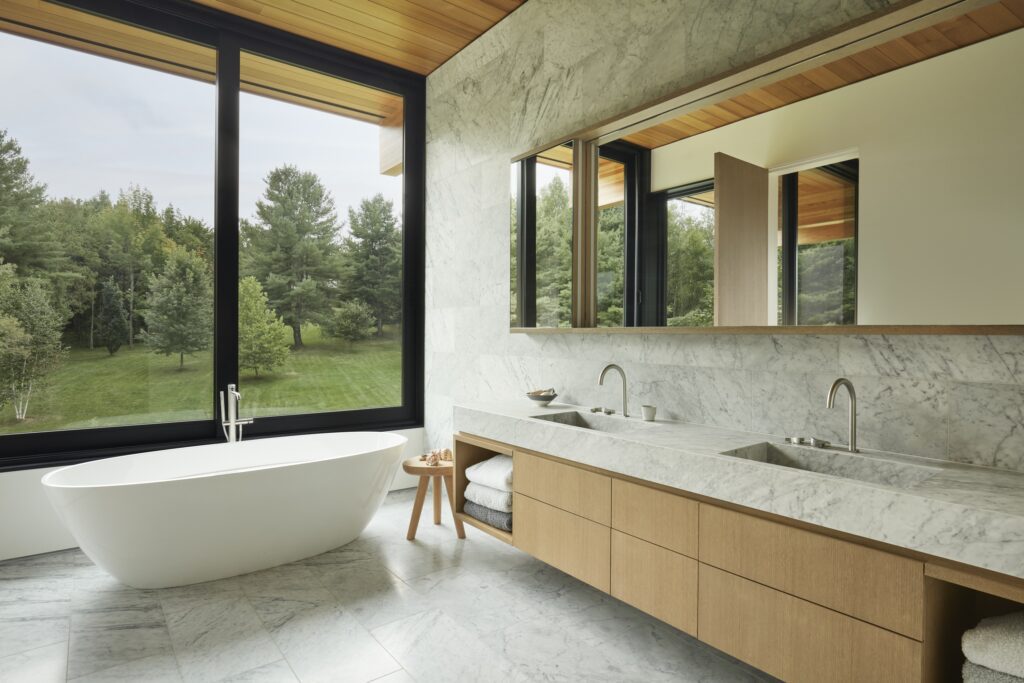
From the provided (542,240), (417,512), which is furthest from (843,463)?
(417,512)

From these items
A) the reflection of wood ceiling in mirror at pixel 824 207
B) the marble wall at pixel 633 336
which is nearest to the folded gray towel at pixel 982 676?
the marble wall at pixel 633 336

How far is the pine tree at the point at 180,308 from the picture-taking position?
3.34 m

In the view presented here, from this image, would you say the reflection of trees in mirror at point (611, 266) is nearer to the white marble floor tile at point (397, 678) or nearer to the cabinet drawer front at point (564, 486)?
the cabinet drawer front at point (564, 486)

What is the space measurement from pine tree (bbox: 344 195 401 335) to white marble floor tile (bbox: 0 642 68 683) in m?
2.46

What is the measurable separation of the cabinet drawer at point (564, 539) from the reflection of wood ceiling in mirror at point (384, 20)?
A: 2.77m

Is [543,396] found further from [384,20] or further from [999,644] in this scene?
[384,20]

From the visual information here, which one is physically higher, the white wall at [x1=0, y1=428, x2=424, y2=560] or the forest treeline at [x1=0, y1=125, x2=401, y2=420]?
the forest treeline at [x1=0, y1=125, x2=401, y2=420]

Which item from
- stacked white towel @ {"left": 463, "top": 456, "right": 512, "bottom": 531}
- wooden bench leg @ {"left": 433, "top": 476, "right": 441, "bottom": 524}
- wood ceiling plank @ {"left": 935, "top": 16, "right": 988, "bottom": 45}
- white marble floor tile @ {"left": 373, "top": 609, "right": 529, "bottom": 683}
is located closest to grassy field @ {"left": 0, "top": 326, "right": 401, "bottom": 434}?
wooden bench leg @ {"left": 433, "top": 476, "right": 441, "bottom": 524}

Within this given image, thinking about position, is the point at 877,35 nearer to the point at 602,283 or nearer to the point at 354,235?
the point at 602,283

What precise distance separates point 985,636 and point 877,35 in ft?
5.47

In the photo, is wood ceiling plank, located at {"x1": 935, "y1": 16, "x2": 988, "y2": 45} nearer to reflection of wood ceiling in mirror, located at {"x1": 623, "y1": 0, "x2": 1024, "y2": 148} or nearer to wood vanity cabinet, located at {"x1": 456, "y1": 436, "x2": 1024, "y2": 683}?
reflection of wood ceiling in mirror, located at {"x1": 623, "y1": 0, "x2": 1024, "y2": 148}

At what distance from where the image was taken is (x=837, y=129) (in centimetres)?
189

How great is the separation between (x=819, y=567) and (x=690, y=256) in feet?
4.18

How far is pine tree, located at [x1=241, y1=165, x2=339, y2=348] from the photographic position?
3684mm
